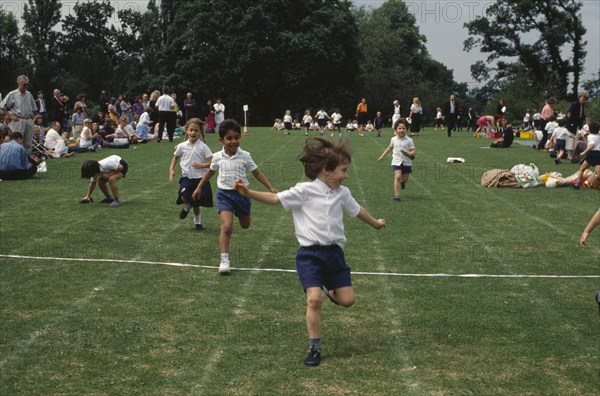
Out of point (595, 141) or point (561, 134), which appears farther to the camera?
point (561, 134)

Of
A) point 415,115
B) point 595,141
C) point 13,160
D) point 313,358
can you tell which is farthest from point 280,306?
point 415,115

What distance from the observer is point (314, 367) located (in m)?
5.94

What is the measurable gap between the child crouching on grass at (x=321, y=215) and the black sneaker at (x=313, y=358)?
33cm

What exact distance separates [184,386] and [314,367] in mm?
1035

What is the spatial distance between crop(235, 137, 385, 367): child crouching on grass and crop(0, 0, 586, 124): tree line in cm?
5436

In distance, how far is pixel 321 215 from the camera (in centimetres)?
634

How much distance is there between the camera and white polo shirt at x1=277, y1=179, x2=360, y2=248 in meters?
6.32

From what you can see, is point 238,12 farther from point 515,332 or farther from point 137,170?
point 515,332

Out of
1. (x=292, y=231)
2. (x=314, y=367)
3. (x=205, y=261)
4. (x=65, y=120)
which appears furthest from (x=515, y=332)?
(x=65, y=120)

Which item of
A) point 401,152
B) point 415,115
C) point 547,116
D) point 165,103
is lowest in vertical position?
point 401,152

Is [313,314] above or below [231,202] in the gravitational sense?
below

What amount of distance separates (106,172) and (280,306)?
769 centimetres

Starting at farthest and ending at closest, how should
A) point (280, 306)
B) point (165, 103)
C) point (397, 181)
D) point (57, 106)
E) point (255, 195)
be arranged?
point (165, 103)
point (57, 106)
point (397, 181)
point (280, 306)
point (255, 195)

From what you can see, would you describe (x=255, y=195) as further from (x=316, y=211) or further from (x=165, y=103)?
(x=165, y=103)
